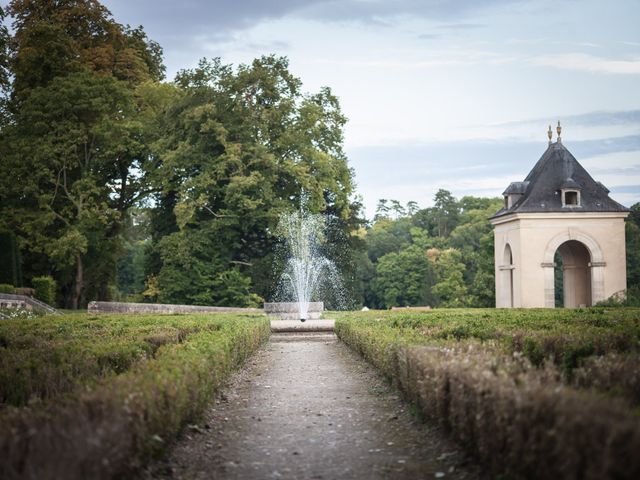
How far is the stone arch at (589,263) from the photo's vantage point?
34094 millimetres

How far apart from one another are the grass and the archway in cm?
2731

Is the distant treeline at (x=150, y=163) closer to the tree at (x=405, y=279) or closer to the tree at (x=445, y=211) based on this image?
the tree at (x=405, y=279)

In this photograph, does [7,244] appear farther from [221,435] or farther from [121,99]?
[221,435]

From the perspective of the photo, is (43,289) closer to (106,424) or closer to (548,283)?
(548,283)

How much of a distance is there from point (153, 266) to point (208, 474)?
106 feet

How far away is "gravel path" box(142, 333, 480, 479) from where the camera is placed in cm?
645

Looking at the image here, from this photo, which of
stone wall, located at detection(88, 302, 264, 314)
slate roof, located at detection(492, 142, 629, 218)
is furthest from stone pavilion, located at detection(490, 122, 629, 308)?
stone wall, located at detection(88, 302, 264, 314)

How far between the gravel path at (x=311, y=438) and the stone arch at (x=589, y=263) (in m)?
24.3

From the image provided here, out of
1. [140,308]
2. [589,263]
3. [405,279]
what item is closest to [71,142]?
[140,308]

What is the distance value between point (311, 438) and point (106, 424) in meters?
3.18

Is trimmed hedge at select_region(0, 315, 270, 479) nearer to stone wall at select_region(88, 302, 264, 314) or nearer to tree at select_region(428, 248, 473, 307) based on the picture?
stone wall at select_region(88, 302, 264, 314)

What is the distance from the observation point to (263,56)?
118 ft

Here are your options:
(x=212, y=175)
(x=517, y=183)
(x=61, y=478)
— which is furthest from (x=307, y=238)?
(x=61, y=478)

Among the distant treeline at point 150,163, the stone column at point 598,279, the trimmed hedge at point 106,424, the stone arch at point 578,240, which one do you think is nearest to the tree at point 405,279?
the distant treeline at point 150,163
